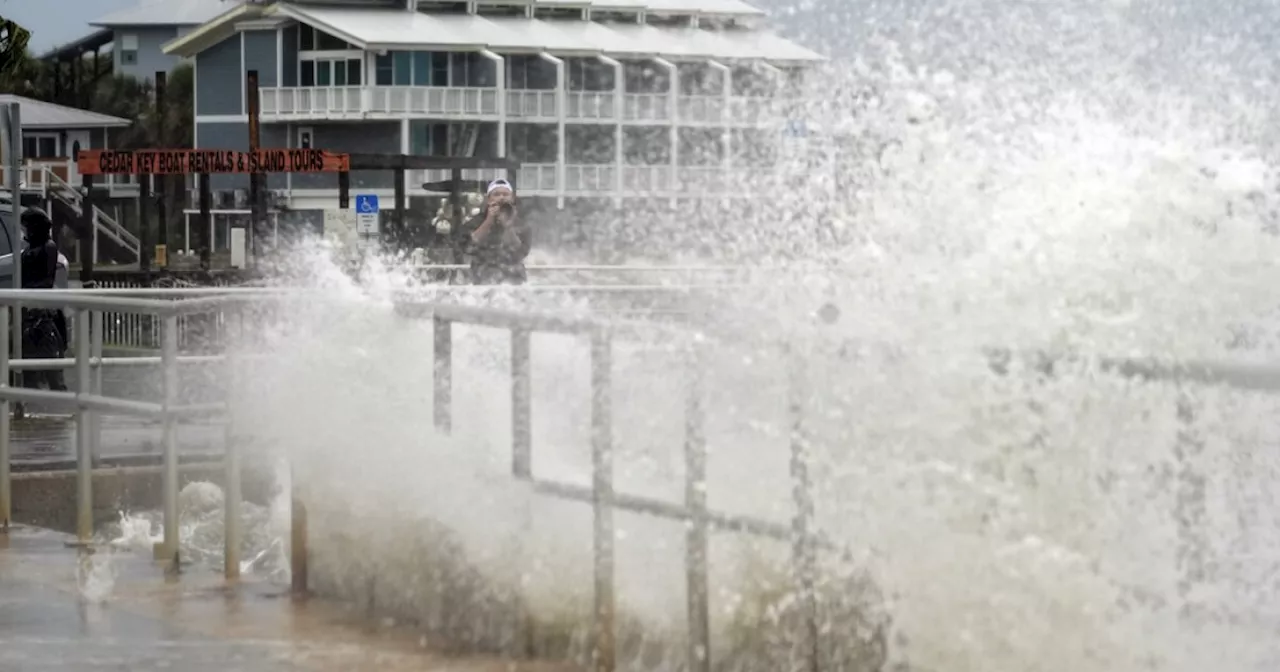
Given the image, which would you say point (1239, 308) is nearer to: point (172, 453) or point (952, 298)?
point (952, 298)

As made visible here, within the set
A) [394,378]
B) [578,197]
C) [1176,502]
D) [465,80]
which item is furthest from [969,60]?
[465,80]

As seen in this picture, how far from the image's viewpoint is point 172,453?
28.6 ft

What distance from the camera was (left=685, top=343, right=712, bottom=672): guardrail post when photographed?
6.27 m

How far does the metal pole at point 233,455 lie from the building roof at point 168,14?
113399 millimetres

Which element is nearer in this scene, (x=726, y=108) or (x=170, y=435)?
(x=170, y=435)

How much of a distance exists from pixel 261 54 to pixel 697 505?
76540 mm

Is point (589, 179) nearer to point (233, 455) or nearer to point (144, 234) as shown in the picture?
point (144, 234)

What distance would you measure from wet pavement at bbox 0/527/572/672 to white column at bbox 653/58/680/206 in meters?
23.4

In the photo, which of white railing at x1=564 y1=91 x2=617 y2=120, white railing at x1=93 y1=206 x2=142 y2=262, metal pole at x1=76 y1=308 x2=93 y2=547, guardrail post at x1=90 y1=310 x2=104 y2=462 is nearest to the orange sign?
white railing at x1=564 y1=91 x2=617 y2=120

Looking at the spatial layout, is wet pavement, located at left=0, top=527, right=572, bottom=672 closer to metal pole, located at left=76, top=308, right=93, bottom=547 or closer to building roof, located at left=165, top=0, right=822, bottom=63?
metal pole, located at left=76, top=308, right=93, bottom=547

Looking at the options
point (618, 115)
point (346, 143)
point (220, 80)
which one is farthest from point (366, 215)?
point (220, 80)

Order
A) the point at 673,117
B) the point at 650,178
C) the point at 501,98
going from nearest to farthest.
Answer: the point at 650,178
the point at 673,117
the point at 501,98

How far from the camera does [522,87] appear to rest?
59.6 m

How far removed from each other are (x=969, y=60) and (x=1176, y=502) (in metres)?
6.99
